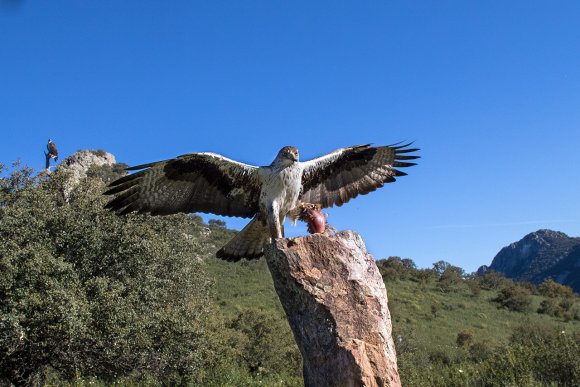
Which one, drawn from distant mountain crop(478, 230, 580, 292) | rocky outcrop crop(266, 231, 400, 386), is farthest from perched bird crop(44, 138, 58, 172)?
distant mountain crop(478, 230, 580, 292)

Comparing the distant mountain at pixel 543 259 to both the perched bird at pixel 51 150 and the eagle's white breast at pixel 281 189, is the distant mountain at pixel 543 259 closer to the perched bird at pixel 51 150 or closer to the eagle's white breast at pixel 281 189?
the perched bird at pixel 51 150

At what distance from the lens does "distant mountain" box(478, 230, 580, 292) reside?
8481 centimetres

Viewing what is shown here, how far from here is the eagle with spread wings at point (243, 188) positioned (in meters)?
7.06

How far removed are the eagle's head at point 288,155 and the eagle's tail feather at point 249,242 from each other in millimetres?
922

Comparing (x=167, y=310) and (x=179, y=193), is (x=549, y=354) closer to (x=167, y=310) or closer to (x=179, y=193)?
(x=179, y=193)

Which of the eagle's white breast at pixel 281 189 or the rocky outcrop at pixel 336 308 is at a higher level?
the eagle's white breast at pixel 281 189

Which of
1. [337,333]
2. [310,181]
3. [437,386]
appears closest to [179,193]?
[310,181]

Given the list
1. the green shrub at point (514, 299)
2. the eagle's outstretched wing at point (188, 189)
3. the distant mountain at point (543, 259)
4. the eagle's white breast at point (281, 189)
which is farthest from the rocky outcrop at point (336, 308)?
the distant mountain at point (543, 259)

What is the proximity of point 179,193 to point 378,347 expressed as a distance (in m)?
3.75

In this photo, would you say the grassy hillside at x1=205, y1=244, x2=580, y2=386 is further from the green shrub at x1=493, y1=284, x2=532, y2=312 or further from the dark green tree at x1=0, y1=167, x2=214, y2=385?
the dark green tree at x1=0, y1=167, x2=214, y2=385

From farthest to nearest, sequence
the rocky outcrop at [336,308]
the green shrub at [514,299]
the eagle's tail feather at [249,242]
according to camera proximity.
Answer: the green shrub at [514,299] < the eagle's tail feather at [249,242] < the rocky outcrop at [336,308]

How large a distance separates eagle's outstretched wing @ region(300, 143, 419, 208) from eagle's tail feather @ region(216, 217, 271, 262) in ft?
2.73

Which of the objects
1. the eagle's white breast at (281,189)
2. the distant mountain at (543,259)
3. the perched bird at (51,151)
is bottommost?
the eagle's white breast at (281,189)

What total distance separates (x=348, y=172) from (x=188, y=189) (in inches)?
95.6
